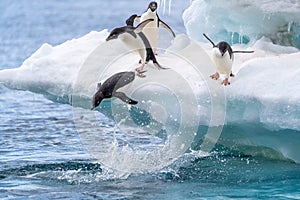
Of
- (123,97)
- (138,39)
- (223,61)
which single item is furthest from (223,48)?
(123,97)

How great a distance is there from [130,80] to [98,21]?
131ft

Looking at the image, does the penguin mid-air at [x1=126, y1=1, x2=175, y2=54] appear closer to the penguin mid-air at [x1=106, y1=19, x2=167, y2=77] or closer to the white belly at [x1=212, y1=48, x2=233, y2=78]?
the penguin mid-air at [x1=106, y1=19, x2=167, y2=77]

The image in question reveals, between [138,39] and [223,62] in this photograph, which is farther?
[138,39]

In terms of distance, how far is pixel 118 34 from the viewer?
9680 millimetres

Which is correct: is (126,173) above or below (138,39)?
below

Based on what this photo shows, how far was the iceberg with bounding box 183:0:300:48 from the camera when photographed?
10172mm

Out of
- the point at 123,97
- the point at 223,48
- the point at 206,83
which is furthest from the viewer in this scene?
the point at 223,48

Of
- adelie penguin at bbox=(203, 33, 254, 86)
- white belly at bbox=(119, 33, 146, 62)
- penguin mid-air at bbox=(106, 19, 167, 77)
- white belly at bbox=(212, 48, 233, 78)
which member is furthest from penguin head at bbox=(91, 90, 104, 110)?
white belly at bbox=(212, 48, 233, 78)

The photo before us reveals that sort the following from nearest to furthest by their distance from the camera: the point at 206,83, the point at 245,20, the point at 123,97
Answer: the point at 123,97 → the point at 206,83 → the point at 245,20

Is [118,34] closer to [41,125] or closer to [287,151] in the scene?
[287,151]

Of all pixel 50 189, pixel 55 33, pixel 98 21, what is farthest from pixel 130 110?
pixel 98 21

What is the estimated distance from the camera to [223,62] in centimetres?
927

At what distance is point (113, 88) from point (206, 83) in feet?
3.59

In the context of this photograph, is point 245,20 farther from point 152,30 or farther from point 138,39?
point 138,39
